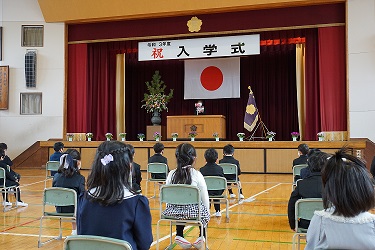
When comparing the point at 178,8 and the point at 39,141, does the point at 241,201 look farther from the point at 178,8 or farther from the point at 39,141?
the point at 39,141

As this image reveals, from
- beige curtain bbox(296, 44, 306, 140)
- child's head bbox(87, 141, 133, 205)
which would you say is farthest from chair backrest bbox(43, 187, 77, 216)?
beige curtain bbox(296, 44, 306, 140)

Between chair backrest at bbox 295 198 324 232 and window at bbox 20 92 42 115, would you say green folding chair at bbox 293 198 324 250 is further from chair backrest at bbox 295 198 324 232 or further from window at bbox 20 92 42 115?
window at bbox 20 92 42 115

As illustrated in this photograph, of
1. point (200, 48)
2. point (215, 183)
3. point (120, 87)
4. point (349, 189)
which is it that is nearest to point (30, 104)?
point (120, 87)

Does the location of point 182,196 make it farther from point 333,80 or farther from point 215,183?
point 333,80

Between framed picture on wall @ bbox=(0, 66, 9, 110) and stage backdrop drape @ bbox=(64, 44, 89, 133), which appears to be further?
framed picture on wall @ bbox=(0, 66, 9, 110)

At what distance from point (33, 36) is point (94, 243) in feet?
41.2

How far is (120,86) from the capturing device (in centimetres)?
1335

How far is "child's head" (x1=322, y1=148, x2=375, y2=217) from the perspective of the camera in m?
1.51

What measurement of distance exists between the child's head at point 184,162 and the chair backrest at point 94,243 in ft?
6.13

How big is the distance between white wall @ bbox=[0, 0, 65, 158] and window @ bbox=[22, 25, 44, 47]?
0.44 feet

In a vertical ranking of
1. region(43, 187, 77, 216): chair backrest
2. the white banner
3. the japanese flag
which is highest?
the white banner

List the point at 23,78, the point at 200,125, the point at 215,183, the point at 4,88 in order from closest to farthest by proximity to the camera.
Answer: the point at 215,183 < the point at 200,125 < the point at 4,88 < the point at 23,78

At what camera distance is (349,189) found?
4.95 feet

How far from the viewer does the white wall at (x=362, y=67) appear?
33.4 feet
